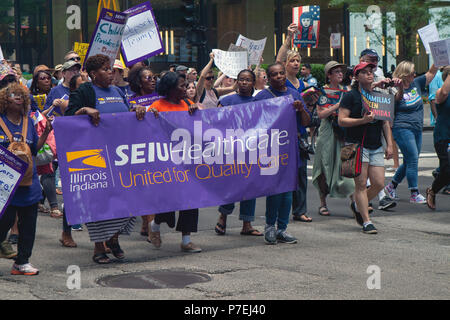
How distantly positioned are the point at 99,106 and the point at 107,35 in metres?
1.72

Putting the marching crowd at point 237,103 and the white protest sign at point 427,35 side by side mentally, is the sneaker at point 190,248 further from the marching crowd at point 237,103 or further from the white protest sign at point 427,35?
the white protest sign at point 427,35

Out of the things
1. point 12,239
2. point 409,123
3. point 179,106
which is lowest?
point 12,239

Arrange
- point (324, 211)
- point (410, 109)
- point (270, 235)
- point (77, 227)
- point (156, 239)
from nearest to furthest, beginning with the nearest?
point (156, 239) < point (270, 235) < point (77, 227) < point (324, 211) < point (410, 109)

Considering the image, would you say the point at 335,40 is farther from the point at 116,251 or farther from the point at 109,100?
the point at 116,251

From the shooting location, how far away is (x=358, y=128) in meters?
9.52

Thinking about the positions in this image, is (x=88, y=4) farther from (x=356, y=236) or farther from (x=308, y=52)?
(x=356, y=236)

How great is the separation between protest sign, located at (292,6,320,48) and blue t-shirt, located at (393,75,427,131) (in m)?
16.3

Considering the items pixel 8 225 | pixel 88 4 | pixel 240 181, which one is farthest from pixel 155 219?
pixel 88 4

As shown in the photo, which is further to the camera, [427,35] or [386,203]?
[427,35]

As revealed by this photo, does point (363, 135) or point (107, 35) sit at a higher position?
point (107, 35)

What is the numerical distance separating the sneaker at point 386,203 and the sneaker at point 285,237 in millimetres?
2769

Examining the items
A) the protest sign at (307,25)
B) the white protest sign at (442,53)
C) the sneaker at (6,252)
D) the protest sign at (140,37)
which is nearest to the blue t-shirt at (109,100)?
the sneaker at (6,252)

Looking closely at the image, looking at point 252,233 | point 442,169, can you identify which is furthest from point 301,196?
point 442,169

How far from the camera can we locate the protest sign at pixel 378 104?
9.43 meters
